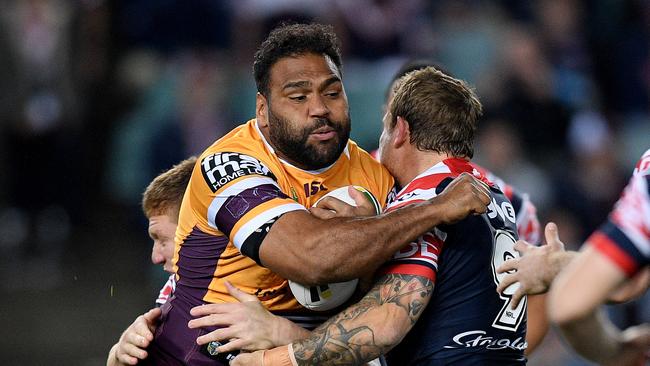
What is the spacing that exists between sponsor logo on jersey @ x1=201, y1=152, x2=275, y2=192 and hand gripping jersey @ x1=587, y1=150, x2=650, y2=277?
186 centimetres

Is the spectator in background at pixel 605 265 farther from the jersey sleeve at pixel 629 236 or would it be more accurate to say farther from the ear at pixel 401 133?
the ear at pixel 401 133

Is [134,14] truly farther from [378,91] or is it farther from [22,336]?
[22,336]

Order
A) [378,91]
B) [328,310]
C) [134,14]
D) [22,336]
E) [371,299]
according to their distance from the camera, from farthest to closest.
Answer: [134,14], [378,91], [22,336], [328,310], [371,299]

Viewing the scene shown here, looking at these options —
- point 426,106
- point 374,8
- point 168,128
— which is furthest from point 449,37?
point 426,106

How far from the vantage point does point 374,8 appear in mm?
11695

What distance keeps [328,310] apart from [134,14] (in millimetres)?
7507

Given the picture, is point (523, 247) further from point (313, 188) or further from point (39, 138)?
point (39, 138)

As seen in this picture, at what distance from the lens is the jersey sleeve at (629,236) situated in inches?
135

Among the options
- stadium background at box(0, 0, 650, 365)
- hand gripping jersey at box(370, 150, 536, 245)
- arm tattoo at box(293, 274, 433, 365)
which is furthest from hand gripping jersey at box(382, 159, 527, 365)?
stadium background at box(0, 0, 650, 365)

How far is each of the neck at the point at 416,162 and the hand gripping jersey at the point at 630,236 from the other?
1.65m

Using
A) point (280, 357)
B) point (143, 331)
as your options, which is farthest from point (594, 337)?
point (143, 331)

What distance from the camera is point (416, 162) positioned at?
204 inches

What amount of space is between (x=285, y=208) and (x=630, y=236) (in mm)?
1710

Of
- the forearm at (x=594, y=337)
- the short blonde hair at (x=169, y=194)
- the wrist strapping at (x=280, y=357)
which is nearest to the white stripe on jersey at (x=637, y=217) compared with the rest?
the forearm at (x=594, y=337)
